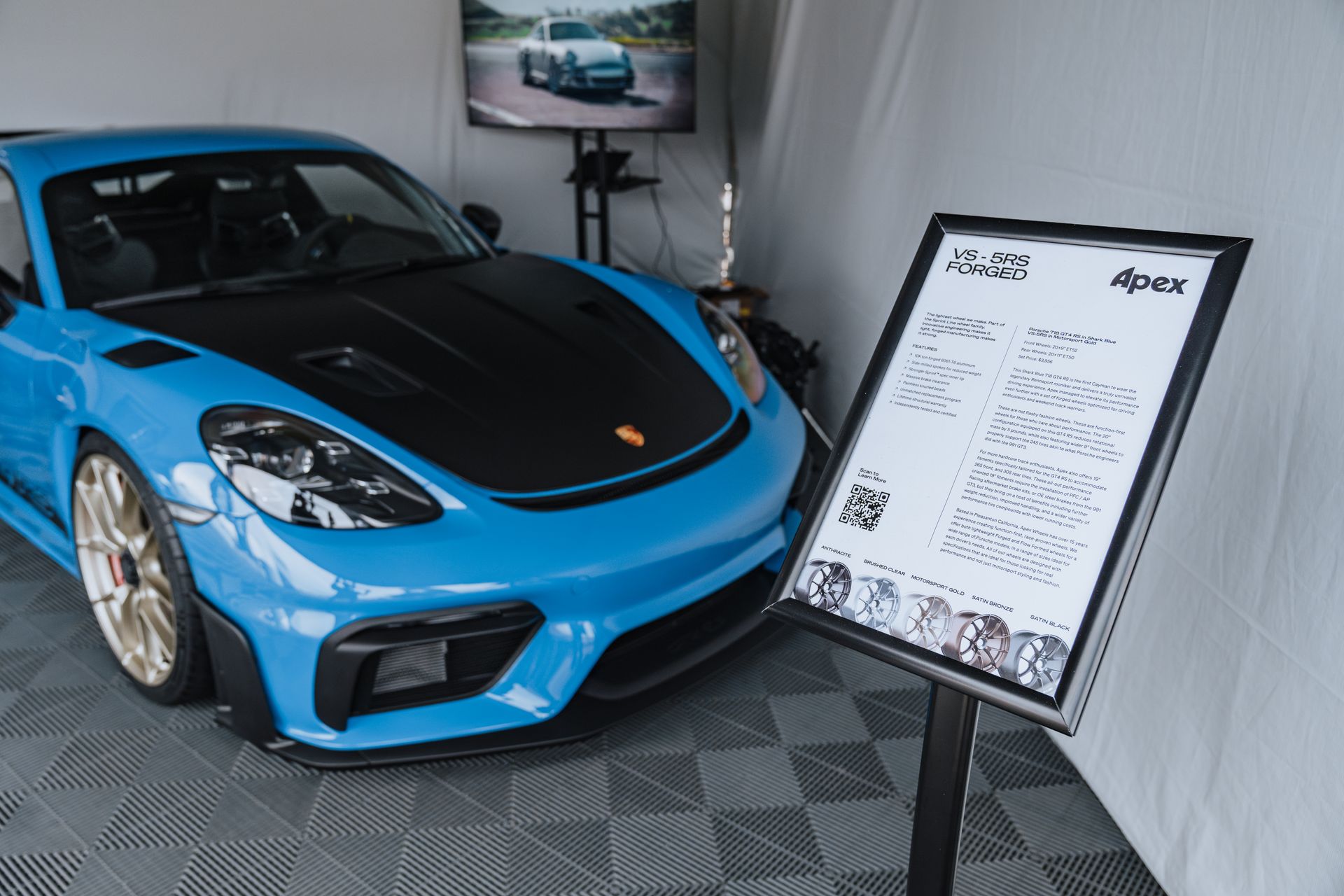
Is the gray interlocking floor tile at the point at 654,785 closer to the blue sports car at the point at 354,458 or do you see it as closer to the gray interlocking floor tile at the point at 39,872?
the blue sports car at the point at 354,458

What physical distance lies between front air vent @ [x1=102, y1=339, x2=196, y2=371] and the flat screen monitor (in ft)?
8.28

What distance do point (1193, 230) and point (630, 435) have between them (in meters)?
1.05

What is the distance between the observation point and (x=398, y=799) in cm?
176

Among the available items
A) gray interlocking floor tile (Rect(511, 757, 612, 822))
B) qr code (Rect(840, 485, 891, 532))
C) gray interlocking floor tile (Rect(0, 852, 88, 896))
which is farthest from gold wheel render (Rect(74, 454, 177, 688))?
qr code (Rect(840, 485, 891, 532))

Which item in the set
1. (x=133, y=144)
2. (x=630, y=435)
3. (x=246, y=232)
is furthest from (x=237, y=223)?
(x=630, y=435)

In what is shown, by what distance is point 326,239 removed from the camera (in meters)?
2.51

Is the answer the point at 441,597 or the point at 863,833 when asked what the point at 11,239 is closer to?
the point at 441,597

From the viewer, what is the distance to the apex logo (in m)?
1.04

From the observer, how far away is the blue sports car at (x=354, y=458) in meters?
1.63

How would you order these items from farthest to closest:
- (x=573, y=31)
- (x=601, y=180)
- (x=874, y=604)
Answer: (x=601, y=180) < (x=573, y=31) < (x=874, y=604)

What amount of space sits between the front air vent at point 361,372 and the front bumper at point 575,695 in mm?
488

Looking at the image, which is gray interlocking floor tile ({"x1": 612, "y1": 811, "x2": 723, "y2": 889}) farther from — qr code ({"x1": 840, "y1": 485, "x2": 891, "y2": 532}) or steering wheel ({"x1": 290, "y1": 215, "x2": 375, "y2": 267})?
steering wheel ({"x1": 290, "y1": 215, "x2": 375, "y2": 267})

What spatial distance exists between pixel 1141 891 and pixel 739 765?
0.69 metres

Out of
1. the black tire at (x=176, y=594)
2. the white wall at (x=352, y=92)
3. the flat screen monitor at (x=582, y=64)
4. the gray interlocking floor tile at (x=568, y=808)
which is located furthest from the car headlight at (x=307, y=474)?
the white wall at (x=352, y=92)
